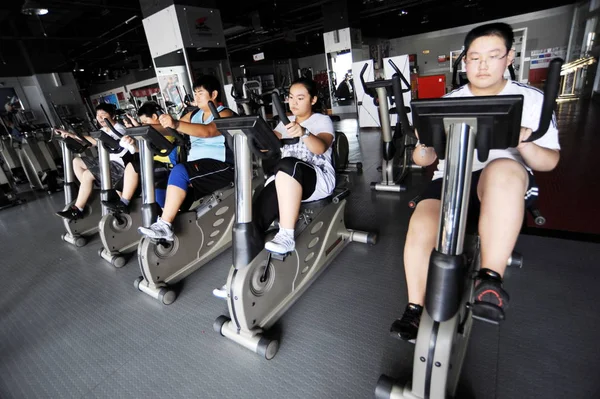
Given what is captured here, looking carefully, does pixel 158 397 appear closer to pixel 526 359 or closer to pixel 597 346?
pixel 526 359

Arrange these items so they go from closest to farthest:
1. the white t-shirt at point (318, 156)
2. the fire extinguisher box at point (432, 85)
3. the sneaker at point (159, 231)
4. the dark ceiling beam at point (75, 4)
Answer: the white t-shirt at point (318, 156) → the sneaker at point (159, 231) → the dark ceiling beam at point (75, 4) → the fire extinguisher box at point (432, 85)

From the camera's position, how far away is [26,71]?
7801 mm

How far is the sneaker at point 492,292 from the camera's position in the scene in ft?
3.22

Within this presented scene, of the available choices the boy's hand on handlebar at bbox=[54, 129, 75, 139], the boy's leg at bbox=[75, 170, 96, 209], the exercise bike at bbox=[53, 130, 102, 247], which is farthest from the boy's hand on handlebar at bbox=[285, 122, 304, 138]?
the boy's leg at bbox=[75, 170, 96, 209]

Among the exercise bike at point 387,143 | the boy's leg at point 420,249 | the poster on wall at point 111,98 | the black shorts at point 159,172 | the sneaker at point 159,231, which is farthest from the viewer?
the poster on wall at point 111,98

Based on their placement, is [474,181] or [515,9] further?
[515,9]

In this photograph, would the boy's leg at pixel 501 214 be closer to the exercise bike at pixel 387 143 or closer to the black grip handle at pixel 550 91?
the black grip handle at pixel 550 91

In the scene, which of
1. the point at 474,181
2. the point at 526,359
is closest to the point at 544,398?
the point at 526,359

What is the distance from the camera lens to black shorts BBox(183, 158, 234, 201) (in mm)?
2178


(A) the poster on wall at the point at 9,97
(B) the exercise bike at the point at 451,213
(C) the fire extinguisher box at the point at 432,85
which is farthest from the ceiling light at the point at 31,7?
(C) the fire extinguisher box at the point at 432,85

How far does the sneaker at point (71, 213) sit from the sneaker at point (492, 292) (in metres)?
3.50

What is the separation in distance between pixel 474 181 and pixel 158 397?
1682 millimetres

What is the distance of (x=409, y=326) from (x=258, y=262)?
0.76 meters

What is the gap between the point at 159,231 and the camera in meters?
1.97
